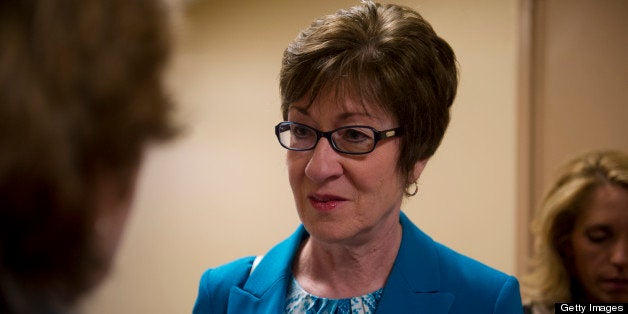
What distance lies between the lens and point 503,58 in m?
2.40

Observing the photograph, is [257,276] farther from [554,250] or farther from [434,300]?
[554,250]

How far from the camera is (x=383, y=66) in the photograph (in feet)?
4.08

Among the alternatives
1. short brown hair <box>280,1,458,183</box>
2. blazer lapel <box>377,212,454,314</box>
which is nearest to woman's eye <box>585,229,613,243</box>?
blazer lapel <box>377,212,454,314</box>

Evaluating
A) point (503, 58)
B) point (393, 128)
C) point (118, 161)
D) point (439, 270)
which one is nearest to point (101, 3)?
point (118, 161)

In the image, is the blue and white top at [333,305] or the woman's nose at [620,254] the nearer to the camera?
the blue and white top at [333,305]

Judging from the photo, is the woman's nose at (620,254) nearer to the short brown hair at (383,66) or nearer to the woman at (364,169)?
the woman at (364,169)

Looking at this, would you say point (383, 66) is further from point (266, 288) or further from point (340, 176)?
point (266, 288)

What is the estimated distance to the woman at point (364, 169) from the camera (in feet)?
4.10

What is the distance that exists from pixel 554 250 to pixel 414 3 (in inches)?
48.8

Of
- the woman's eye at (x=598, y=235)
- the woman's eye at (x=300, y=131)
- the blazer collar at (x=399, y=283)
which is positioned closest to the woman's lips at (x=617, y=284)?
the woman's eye at (x=598, y=235)

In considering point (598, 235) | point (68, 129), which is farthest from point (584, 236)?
point (68, 129)

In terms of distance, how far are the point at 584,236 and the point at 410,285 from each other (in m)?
0.69

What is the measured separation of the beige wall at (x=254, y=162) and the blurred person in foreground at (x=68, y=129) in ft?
0.12

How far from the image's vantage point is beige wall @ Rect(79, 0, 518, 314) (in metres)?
0.60
